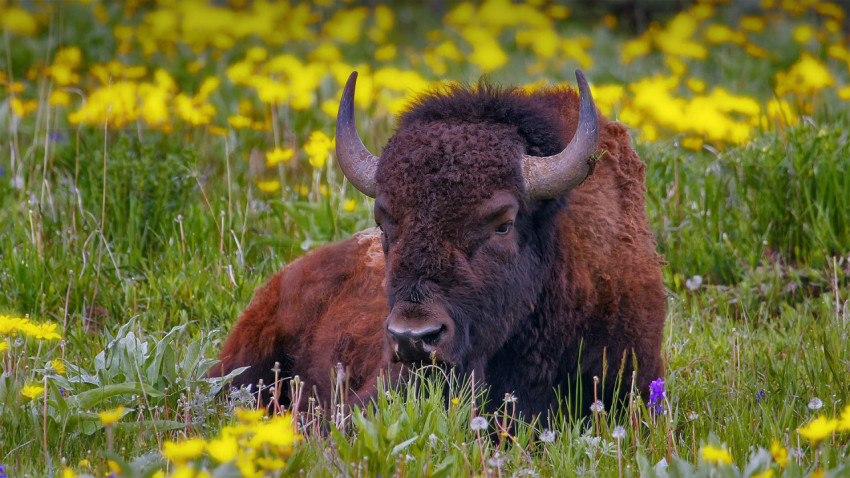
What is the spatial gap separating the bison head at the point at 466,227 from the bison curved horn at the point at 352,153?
0.11 meters

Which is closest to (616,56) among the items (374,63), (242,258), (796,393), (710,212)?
(374,63)

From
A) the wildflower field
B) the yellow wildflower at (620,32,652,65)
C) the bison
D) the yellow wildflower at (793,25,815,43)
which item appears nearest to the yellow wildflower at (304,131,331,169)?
the wildflower field

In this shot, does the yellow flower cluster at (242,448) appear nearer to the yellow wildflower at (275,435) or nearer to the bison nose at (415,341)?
the yellow wildflower at (275,435)

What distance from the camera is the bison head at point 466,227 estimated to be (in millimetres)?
4121

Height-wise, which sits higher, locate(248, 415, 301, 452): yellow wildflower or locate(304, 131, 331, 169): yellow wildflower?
locate(248, 415, 301, 452): yellow wildflower

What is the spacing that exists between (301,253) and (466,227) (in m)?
2.76

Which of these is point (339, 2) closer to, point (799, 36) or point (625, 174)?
point (799, 36)

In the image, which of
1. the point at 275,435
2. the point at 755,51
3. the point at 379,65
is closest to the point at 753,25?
the point at 755,51

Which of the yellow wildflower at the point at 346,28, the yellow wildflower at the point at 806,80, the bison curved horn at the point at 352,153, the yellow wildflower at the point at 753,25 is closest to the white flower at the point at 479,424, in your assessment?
the bison curved horn at the point at 352,153

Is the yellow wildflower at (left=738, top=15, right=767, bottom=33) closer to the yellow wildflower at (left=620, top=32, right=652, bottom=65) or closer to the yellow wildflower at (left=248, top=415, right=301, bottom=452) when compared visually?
the yellow wildflower at (left=620, top=32, right=652, bottom=65)

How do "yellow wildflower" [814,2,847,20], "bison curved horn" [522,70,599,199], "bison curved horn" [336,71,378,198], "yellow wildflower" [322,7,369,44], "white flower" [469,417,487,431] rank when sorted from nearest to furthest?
"white flower" [469,417,487,431] → "bison curved horn" [522,70,599,199] → "bison curved horn" [336,71,378,198] → "yellow wildflower" [814,2,847,20] → "yellow wildflower" [322,7,369,44]

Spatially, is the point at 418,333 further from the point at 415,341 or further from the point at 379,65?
the point at 379,65

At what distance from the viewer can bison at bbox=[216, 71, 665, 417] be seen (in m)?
4.19

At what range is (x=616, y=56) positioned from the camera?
14.2 metres
